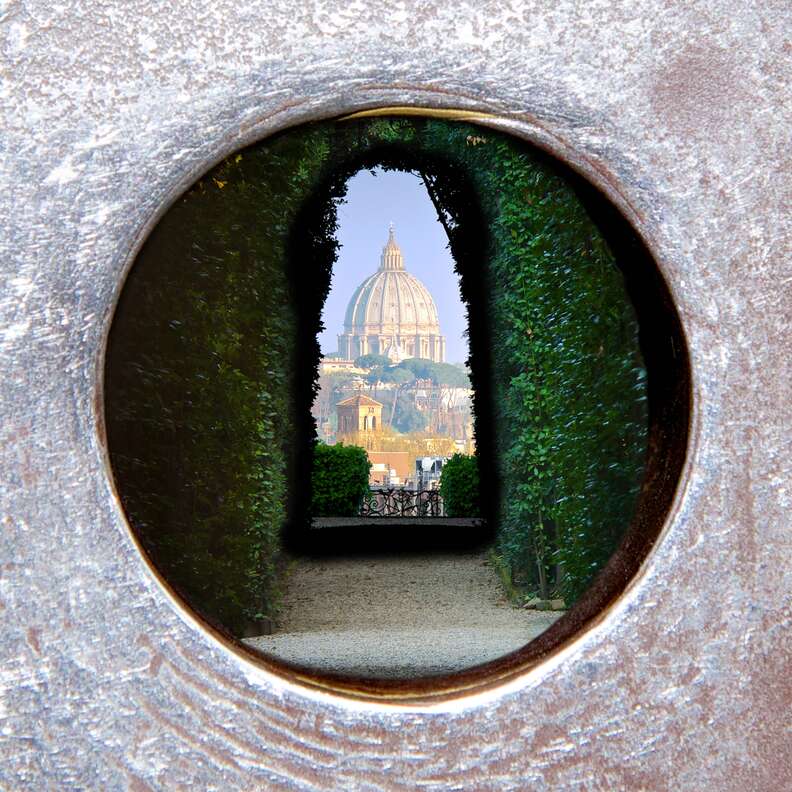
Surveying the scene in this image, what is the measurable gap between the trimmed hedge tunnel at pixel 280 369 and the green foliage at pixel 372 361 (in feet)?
6.59

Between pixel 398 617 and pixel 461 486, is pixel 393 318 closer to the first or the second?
pixel 461 486

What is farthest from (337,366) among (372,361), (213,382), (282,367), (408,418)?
(213,382)

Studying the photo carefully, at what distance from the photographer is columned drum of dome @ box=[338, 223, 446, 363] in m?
10.2

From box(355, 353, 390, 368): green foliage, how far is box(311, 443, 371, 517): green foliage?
6.30 feet

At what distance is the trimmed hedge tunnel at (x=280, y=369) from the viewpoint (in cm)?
509

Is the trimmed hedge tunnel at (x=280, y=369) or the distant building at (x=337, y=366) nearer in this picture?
the trimmed hedge tunnel at (x=280, y=369)

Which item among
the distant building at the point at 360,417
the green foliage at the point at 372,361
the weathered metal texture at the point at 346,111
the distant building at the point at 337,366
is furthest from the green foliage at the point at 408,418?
the weathered metal texture at the point at 346,111

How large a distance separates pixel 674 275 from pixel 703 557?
2.36 feet

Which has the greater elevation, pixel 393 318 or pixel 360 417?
pixel 393 318

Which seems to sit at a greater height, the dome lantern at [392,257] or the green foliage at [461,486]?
the dome lantern at [392,257]

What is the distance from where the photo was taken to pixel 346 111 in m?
2.23

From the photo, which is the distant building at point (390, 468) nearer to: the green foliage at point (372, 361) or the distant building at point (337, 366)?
the green foliage at point (372, 361)

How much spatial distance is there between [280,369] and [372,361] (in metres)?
4.11

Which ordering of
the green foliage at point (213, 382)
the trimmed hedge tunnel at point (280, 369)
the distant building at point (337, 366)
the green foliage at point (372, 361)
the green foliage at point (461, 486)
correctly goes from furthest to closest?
the green foliage at point (461, 486), the green foliage at point (372, 361), the distant building at point (337, 366), the trimmed hedge tunnel at point (280, 369), the green foliage at point (213, 382)
